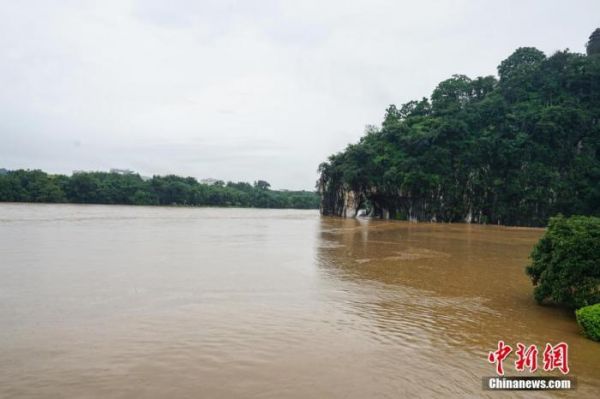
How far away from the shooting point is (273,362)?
5648mm

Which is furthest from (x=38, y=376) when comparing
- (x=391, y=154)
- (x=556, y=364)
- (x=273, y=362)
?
(x=391, y=154)

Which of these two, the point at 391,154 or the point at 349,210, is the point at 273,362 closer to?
the point at 391,154

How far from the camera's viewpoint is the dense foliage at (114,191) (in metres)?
69.9

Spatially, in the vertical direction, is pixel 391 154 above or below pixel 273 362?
above

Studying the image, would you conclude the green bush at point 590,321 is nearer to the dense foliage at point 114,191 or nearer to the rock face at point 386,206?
the rock face at point 386,206

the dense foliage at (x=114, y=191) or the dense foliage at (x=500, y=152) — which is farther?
the dense foliage at (x=114, y=191)

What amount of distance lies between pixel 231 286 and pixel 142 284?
2.30 m

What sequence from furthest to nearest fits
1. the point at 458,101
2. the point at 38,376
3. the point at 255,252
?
the point at 458,101
the point at 255,252
the point at 38,376

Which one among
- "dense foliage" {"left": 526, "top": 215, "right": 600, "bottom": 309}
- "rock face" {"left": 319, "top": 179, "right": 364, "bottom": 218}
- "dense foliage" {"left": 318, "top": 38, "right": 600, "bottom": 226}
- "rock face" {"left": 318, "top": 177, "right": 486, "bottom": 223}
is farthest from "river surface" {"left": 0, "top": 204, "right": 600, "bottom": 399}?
"rock face" {"left": 319, "top": 179, "right": 364, "bottom": 218}
